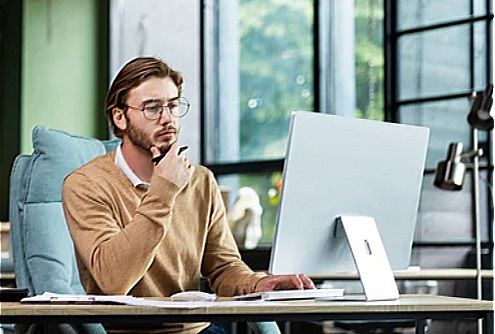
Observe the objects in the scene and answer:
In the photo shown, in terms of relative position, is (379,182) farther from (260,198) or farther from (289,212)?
(260,198)

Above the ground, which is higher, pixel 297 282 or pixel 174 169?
pixel 174 169

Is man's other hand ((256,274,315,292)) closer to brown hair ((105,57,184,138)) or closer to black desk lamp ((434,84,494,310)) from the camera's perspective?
brown hair ((105,57,184,138))

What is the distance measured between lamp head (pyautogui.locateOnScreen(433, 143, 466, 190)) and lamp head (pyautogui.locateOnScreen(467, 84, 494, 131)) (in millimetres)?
198

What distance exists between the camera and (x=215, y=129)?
661 cm

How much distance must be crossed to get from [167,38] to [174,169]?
4672mm

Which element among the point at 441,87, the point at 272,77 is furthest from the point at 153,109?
the point at 272,77

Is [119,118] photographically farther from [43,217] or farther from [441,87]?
[441,87]

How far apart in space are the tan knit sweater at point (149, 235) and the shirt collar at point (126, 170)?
11 mm

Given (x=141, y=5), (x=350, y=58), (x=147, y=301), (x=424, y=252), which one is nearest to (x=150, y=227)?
(x=147, y=301)

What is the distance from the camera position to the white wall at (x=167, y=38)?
6.68 metres

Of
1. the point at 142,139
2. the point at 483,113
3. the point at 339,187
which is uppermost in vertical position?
the point at 483,113

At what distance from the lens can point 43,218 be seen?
284cm

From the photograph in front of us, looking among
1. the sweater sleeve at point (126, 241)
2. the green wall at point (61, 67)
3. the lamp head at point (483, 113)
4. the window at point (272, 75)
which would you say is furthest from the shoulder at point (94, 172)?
the green wall at point (61, 67)

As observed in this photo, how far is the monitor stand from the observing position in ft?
7.32
